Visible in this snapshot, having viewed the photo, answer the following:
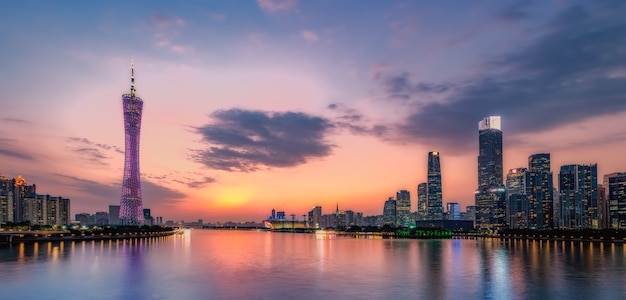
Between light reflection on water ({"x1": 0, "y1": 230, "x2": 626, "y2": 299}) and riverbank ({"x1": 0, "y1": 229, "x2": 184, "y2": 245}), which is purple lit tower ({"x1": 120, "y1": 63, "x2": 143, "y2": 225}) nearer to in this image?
riverbank ({"x1": 0, "y1": 229, "x2": 184, "y2": 245})

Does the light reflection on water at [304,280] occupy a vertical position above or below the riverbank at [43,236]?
above

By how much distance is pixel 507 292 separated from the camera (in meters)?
51.2

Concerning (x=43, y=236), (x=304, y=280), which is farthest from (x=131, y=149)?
(x=304, y=280)

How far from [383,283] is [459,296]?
11152 mm

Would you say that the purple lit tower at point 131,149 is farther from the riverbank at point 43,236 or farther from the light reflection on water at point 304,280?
the light reflection on water at point 304,280

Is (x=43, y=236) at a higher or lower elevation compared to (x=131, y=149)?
lower

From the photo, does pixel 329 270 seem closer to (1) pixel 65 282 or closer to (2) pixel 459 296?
(2) pixel 459 296

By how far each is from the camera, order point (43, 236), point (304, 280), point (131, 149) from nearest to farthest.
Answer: point (304, 280), point (43, 236), point (131, 149)

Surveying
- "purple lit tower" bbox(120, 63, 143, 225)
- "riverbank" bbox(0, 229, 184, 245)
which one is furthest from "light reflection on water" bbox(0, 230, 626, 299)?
"purple lit tower" bbox(120, 63, 143, 225)

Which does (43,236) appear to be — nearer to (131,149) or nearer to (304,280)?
(131,149)

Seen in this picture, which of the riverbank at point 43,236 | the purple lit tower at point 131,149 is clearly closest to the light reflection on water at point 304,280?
the riverbank at point 43,236

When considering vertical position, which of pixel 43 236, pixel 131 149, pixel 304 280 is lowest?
pixel 43 236

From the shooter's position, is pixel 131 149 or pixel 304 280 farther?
pixel 131 149

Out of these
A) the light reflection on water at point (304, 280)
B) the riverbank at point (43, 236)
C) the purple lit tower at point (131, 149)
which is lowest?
the riverbank at point (43, 236)
